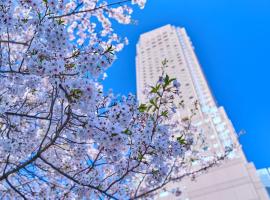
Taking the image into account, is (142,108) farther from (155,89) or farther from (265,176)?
(265,176)

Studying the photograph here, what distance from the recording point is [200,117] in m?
54.0

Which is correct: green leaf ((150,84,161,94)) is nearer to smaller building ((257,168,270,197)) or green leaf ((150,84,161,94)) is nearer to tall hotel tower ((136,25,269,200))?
tall hotel tower ((136,25,269,200))

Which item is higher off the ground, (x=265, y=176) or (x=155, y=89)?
(x=265, y=176)

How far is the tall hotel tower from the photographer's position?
1203 inches

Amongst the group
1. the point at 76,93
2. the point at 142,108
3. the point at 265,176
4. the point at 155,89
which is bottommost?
the point at 76,93

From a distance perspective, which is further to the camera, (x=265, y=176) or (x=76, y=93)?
(x=265, y=176)

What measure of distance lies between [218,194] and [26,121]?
95.4ft

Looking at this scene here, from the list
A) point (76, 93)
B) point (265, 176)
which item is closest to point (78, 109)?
point (76, 93)

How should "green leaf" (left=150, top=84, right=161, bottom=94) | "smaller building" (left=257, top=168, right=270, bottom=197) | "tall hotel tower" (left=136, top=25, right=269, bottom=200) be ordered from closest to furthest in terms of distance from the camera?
1. "green leaf" (left=150, top=84, right=161, bottom=94)
2. "smaller building" (left=257, top=168, right=270, bottom=197)
3. "tall hotel tower" (left=136, top=25, right=269, bottom=200)

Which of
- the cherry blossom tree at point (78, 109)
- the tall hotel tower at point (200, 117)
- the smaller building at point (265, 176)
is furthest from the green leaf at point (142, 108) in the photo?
the smaller building at point (265, 176)

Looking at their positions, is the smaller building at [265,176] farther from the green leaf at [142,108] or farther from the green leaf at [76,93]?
the green leaf at [76,93]

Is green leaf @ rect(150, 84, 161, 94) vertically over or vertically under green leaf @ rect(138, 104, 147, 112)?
over

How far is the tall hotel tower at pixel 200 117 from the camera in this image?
30.6m

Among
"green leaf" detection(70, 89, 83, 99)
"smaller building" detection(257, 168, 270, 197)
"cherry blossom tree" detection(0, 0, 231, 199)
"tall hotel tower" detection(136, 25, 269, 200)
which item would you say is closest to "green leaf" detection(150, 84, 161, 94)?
"cherry blossom tree" detection(0, 0, 231, 199)
